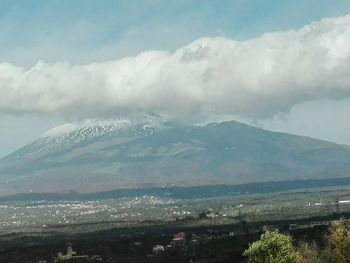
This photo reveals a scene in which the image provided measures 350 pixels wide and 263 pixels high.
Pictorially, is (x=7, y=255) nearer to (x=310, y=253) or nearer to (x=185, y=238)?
(x=185, y=238)

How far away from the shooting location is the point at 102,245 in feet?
533

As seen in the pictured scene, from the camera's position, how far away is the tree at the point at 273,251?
6456cm

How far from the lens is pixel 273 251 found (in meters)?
65.4

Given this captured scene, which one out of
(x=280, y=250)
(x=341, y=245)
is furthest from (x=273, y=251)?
(x=341, y=245)

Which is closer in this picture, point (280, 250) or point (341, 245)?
point (280, 250)

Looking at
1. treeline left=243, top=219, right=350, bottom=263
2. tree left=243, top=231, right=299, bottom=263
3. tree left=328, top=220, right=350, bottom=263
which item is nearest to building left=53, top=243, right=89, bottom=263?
tree left=328, top=220, right=350, bottom=263

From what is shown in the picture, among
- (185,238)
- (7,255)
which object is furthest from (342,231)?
(7,255)

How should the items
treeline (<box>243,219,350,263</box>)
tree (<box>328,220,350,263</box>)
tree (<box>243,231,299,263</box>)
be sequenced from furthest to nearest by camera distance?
1. tree (<box>328,220,350,263</box>)
2. treeline (<box>243,219,350,263</box>)
3. tree (<box>243,231,299,263</box>)

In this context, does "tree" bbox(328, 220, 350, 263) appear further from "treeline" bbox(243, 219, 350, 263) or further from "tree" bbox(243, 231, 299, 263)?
"tree" bbox(243, 231, 299, 263)

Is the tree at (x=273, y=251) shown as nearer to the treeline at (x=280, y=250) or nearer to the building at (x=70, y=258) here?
the treeline at (x=280, y=250)

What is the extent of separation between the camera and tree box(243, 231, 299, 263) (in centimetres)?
6456

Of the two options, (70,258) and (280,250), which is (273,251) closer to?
(280,250)

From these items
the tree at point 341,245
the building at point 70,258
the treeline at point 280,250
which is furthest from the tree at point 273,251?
the building at point 70,258

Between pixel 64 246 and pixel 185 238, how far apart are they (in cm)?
3016
